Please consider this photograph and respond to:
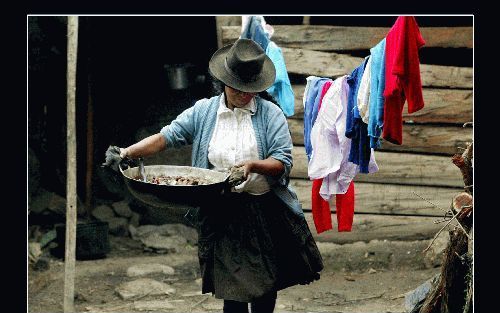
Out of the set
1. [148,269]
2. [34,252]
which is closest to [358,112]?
[148,269]

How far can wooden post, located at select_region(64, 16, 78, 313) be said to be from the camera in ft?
19.9

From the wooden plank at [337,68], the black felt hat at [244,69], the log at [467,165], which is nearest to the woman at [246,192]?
the black felt hat at [244,69]

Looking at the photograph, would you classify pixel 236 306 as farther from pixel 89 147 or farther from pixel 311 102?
pixel 89 147

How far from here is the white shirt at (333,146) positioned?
188 inches

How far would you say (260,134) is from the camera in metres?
4.32

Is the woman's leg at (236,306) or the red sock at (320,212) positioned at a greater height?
the red sock at (320,212)

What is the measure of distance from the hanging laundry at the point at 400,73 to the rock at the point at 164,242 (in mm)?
4681

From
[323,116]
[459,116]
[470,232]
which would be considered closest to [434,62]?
[459,116]

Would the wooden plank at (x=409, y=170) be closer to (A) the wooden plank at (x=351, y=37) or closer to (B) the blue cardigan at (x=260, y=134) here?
(A) the wooden plank at (x=351, y=37)

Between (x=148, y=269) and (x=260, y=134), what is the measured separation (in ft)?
12.2

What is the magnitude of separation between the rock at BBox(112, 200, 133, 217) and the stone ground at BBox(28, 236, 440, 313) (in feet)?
3.59

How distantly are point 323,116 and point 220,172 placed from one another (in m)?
0.95

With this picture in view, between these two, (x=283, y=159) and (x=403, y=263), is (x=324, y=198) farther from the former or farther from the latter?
(x=403, y=263)

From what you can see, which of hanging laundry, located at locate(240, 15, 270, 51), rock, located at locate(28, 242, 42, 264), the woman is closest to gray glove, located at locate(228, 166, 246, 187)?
the woman
